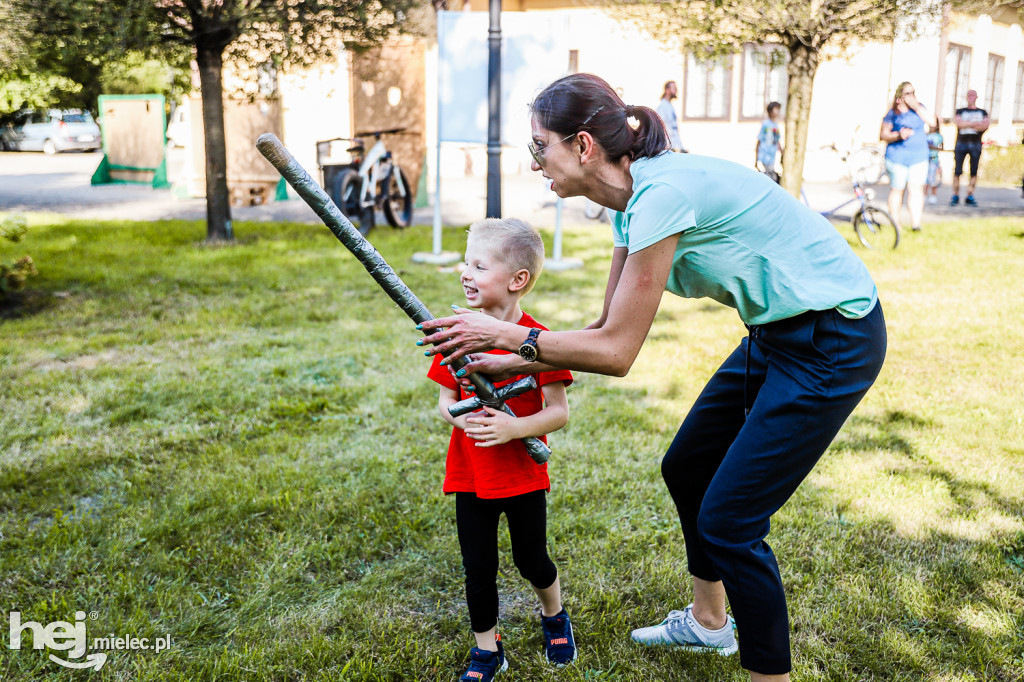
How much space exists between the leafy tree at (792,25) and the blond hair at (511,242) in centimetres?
761

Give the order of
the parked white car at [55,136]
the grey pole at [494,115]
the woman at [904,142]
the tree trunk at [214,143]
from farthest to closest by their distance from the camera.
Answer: the parked white car at [55,136], the woman at [904,142], the tree trunk at [214,143], the grey pole at [494,115]

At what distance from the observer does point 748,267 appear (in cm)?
204

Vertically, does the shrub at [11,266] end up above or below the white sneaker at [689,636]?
above

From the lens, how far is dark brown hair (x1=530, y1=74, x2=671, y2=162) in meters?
2.04

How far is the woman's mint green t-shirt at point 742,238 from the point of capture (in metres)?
1.93

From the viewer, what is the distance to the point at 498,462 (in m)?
2.45

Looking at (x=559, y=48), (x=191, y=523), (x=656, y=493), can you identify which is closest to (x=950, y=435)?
(x=656, y=493)

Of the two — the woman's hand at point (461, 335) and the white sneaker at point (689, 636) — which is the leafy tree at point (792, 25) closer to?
the white sneaker at point (689, 636)

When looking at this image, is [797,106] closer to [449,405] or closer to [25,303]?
[25,303]

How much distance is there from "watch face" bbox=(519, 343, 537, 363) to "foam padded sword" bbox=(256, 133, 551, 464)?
17 centimetres

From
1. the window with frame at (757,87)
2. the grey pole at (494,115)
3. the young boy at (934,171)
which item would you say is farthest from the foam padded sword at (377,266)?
the window with frame at (757,87)

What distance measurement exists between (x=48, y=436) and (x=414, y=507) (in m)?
2.10

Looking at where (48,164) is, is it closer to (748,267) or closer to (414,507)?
(414,507)

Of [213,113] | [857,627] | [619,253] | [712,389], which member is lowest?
[857,627]
